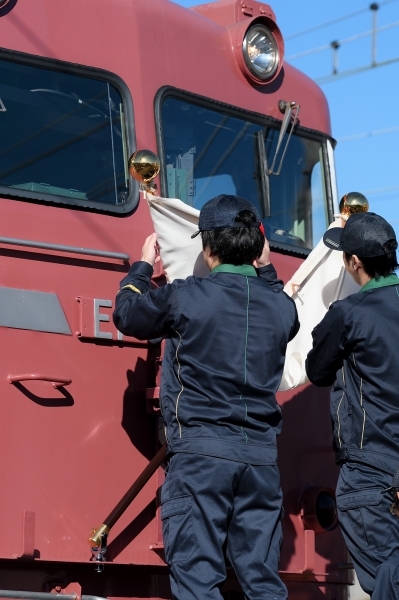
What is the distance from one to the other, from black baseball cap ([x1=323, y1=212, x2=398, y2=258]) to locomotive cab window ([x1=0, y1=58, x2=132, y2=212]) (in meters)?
0.98

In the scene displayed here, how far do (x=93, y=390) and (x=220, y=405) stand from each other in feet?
2.62

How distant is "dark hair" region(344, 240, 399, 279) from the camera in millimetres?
3971

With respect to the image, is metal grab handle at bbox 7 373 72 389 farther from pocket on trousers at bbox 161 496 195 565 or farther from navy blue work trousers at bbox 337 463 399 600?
navy blue work trousers at bbox 337 463 399 600

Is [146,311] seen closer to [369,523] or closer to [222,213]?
[222,213]

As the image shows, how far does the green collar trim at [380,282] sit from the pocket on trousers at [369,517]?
0.74 m

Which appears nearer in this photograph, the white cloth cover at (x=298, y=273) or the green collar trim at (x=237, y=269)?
the green collar trim at (x=237, y=269)

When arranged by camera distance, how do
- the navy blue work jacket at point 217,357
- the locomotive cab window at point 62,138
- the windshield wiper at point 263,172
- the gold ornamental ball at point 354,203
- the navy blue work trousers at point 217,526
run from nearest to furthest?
the navy blue work trousers at point 217,526 < the navy blue work jacket at point 217,357 < the locomotive cab window at point 62,138 < the gold ornamental ball at point 354,203 < the windshield wiper at point 263,172

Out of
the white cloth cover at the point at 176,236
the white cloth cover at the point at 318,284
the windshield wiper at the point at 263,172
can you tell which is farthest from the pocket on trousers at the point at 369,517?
the windshield wiper at the point at 263,172

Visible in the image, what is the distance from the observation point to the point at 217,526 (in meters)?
3.44

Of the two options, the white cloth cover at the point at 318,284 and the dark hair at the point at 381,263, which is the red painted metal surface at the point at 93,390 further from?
the dark hair at the point at 381,263

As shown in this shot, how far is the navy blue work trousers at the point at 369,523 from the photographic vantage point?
3660 mm

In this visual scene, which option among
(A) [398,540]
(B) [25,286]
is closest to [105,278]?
(B) [25,286]

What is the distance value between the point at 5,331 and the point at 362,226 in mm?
1374

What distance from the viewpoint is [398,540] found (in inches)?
145
